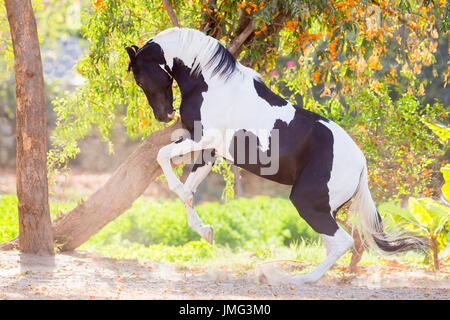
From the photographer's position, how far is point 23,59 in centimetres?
545

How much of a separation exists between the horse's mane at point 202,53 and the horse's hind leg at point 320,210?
1180 millimetres

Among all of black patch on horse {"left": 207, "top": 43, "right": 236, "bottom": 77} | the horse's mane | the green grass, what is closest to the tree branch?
the horse's mane

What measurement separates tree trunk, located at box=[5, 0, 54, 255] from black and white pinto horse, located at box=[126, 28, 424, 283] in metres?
1.26

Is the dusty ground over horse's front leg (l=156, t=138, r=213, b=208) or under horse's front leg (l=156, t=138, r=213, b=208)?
under

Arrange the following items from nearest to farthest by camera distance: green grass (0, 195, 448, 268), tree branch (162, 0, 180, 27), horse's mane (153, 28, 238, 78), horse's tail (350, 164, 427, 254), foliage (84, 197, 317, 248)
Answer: horse's mane (153, 28, 238, 78)
horse's tail (350, 164, 427, 254)
tree branch (162, 0, 180, 27)
green grass (0, 195, 448, 268)
foliage (84, 197, 317, 248)

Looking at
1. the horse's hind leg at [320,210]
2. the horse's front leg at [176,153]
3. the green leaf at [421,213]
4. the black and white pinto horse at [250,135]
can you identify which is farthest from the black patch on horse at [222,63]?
the green leaf at [421,213]

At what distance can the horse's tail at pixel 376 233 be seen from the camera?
489 centimetres

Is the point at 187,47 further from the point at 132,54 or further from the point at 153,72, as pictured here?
the point at 132,54

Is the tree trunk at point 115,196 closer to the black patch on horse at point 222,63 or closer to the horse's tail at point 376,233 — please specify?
the black patch on horse at point 222,63

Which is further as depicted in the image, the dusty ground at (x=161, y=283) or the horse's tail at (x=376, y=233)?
the horse's tail at (x=376, y=233)

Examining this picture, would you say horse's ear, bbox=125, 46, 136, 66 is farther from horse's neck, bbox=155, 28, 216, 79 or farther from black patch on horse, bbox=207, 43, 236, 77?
black patch on horse, bbox=207, 43, 236, 77

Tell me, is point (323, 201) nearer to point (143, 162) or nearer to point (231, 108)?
point (231, 108)

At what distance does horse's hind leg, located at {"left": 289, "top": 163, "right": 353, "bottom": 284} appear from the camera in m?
4.57
